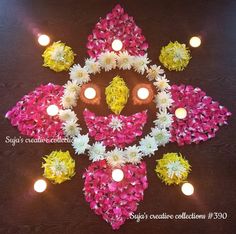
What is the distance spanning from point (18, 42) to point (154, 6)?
0.86 meters

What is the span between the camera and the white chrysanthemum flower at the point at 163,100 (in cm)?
190

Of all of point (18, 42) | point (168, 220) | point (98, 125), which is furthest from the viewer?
point (18, 42)

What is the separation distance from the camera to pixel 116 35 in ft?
6.66

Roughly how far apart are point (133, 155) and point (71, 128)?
37 cm

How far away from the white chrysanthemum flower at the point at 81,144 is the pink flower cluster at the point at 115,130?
49mm

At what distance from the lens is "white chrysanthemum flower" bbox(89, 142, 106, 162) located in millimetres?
1838

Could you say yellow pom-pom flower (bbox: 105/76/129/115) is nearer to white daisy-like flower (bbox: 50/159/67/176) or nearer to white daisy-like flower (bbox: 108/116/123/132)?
white daisy-like flower (bbox: 108/116/123/132)

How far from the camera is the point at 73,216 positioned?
179cm

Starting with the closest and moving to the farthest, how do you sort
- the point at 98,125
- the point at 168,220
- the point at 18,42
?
the point at 168,220 < the point at 98,125 < the point at 18,42

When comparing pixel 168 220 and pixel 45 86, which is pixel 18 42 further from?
pixel 168 220

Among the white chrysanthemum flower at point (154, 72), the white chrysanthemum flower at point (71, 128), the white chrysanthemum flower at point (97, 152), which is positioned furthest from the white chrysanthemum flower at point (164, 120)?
the white chrysanthemum flower at point (71, 128)

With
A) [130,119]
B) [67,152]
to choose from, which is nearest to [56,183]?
[67,152]

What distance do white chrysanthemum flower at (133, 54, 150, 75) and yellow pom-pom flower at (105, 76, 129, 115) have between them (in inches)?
5.0

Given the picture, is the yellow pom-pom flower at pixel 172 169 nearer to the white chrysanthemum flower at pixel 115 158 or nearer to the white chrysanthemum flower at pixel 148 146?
the white chrysanthemum flower at pixel 148 146
